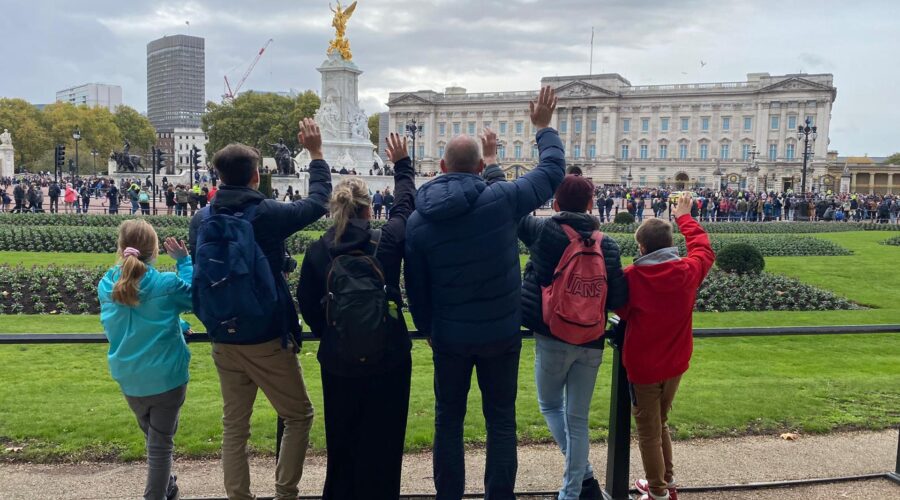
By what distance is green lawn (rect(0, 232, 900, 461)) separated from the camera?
5355mm

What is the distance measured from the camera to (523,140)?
10488cm

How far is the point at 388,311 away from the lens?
11.7ft

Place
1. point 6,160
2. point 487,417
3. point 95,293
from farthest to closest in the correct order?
point 6,160, point 95,293, point 487,417

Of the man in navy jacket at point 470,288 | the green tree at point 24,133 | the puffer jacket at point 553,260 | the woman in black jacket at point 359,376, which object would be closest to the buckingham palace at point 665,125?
the green tree at point 24,133

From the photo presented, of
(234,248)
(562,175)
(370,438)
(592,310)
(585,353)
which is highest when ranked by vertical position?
(562,175)

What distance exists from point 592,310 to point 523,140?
337 feet

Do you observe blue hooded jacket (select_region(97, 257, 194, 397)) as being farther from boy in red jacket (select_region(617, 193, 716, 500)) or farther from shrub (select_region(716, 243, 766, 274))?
shrub (select_region(716, 243, 766, 274))

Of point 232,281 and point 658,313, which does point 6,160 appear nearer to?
point 232,281

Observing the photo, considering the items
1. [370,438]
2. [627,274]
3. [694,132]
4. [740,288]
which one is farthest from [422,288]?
[694,132]

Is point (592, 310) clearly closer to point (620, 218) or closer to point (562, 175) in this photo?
point (562, 175)

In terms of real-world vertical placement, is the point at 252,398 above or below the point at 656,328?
below

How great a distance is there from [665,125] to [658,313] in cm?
9965

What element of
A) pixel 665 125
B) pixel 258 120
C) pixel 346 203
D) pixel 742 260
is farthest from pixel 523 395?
pixel 665 125

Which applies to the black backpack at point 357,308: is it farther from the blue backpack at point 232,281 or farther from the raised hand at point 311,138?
the raised hand at point 311,138
